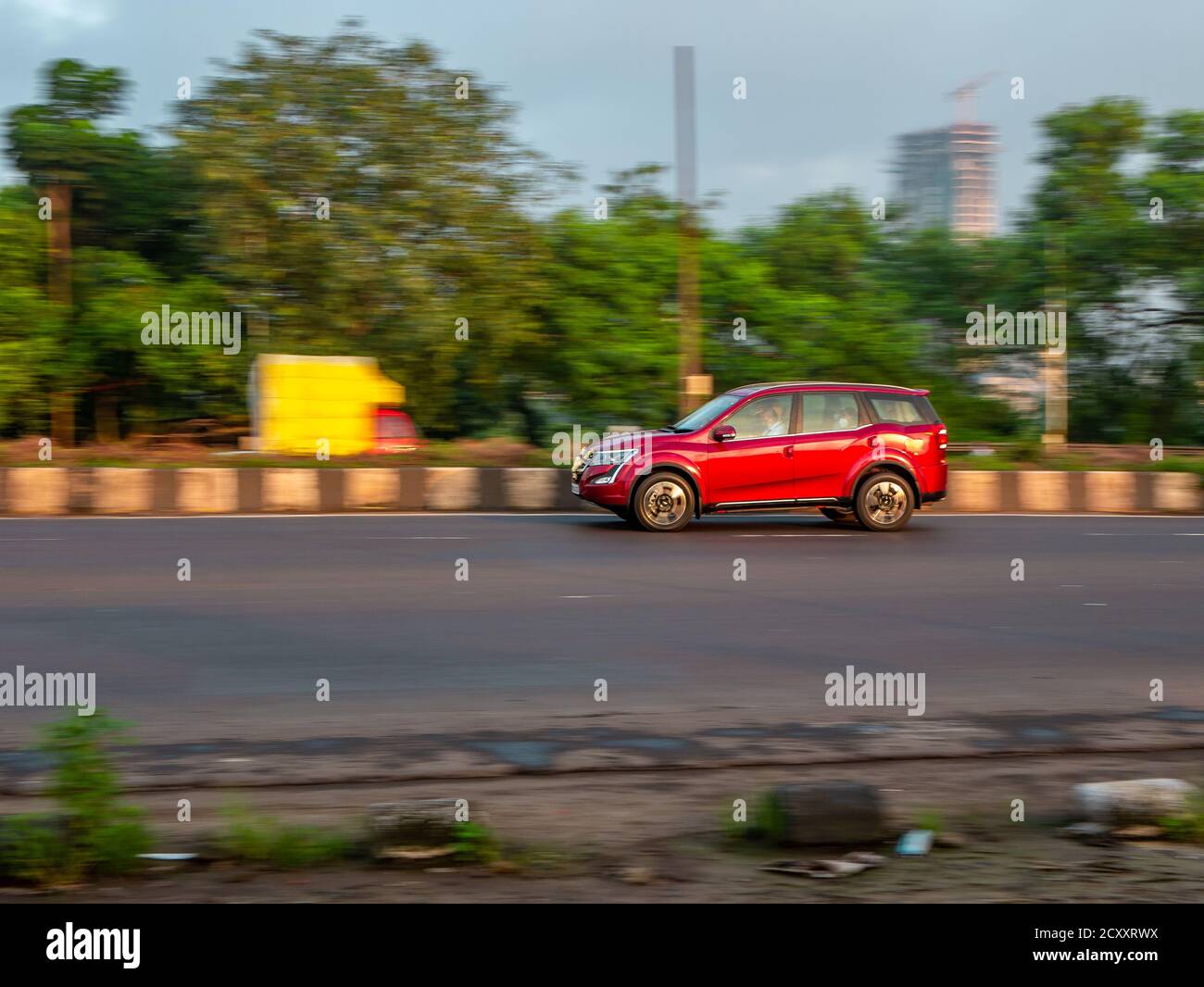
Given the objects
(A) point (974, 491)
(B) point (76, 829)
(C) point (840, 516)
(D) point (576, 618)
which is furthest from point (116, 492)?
(B) point (76, 829)

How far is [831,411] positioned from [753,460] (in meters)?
1.21

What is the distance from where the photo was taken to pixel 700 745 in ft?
22.0

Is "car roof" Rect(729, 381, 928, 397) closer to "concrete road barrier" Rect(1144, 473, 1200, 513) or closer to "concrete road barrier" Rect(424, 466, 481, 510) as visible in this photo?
"concrete road barrier" Rect(424, 466, 481, 510)

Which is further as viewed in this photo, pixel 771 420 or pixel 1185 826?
pixel 771 420

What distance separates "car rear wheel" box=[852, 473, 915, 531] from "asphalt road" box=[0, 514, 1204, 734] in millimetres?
369

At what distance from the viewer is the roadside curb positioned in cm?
1830

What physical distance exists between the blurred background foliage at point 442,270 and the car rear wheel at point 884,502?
Answer: 11979mm

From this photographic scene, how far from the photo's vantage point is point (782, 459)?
16281 millimetres

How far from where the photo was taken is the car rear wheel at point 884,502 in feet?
54.2

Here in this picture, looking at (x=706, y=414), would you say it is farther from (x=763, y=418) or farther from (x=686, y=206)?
(x=686, y=206)

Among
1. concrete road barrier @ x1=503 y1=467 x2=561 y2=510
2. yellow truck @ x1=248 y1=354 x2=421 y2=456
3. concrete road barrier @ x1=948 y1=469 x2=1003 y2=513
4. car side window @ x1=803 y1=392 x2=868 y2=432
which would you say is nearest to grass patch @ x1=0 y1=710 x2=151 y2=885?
car side window @ x1=803 y1=392 x2=868 y2=432

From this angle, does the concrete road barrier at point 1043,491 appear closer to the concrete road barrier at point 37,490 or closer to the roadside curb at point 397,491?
the roadside curb at point 397,491
